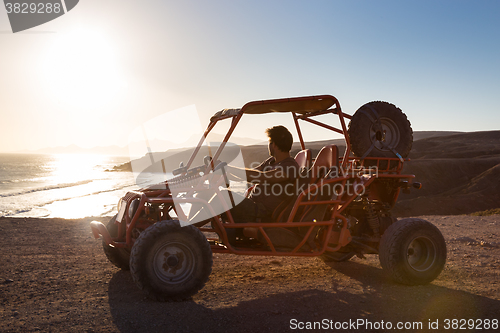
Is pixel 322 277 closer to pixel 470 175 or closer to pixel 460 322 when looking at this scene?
pixel 460 322

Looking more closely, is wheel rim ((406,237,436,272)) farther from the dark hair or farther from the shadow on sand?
the dark hair

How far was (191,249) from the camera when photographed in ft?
14.2

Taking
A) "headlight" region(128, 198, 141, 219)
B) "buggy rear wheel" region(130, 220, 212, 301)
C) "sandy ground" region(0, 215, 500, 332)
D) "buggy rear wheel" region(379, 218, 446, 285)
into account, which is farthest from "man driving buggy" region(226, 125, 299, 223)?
"buggy rear wheel" region(379, 218, 446, 285)

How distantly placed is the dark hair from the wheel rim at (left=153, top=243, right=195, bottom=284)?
1848 mm

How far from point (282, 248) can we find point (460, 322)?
84.7 inches

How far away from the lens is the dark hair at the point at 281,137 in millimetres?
5105

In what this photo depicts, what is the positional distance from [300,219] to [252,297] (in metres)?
1.19

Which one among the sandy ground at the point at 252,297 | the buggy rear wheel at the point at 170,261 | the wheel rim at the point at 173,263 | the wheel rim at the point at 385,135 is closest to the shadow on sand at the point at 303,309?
the sandy ground at the point at 252,297

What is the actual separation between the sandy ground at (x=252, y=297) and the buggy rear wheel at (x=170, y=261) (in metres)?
0.17

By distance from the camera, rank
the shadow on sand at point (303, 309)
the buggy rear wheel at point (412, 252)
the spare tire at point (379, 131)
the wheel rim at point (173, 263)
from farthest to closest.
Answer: the spare tire at point (379, 131) → the buggy rear wheel at point (412, 252) → the wheel rim at point (173, 263) → the shadow on sand at point (303, 309)

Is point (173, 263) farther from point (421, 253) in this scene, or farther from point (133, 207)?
point (421, 253)

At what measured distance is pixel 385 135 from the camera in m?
5.67

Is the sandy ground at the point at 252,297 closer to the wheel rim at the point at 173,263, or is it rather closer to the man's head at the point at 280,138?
the wheel rim at the point at 173,263

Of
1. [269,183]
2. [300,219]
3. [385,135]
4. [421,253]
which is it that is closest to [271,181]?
[269,183]
